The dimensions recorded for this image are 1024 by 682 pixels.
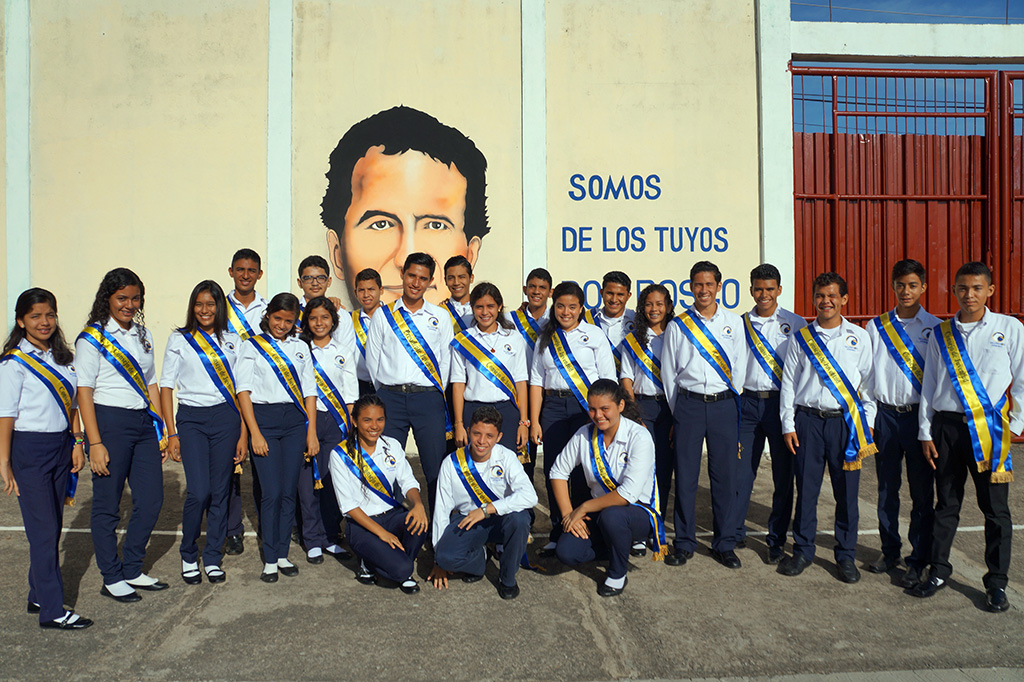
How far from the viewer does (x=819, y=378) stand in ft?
13.2

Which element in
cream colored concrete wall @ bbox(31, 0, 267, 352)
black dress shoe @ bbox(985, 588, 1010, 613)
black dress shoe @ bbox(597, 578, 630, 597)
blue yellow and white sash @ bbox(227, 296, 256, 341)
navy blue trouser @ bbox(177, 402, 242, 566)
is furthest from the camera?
cream colored concrete wall @ bbox(31, 0, 267, 352)

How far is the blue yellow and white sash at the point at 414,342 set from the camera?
14.5ft

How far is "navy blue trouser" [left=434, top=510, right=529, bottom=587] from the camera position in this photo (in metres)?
3.83

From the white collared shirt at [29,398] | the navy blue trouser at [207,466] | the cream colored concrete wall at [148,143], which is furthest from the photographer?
the cream colored concrete wall at [148,143]

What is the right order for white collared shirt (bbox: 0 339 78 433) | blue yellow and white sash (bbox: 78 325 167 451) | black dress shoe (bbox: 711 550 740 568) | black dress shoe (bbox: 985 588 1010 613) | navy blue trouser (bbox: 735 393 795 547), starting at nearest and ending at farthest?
white collared shirt (bbox: 0 339 78 433), black dress shoe (bbox: 985 588 1010 613), blue yellow and white sash (bbox: 78 325 167 451), black dress shoe (bbox: 711 550 740 568), navy blue trouser (bbox: 735 393 795 547)

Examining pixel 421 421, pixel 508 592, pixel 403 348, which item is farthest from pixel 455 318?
pixel 508 592

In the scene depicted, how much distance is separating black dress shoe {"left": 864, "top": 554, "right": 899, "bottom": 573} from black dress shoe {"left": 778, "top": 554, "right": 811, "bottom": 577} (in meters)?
0.33

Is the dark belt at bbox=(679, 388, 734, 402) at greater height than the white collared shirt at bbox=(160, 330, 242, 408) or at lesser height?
lesser

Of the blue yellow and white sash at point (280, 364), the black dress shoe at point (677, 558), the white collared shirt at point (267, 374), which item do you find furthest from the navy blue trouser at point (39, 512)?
the black dress shoe at point (677, 558)

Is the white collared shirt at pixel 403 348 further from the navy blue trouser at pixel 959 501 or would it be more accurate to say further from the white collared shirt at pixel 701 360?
the navy blue trouser at pixel 959 501

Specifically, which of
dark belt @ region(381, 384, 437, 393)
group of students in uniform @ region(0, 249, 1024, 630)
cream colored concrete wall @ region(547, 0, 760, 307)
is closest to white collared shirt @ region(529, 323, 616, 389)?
group of students in uniform @ region(0, 249, 1024, 630)

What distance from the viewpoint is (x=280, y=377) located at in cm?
398

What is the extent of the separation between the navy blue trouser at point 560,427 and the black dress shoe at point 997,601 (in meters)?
2.00

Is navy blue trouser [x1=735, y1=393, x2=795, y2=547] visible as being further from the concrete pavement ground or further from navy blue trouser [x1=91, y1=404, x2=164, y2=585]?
navy blue trouser [x1=91, y1=404, x2=164, y2=585]
